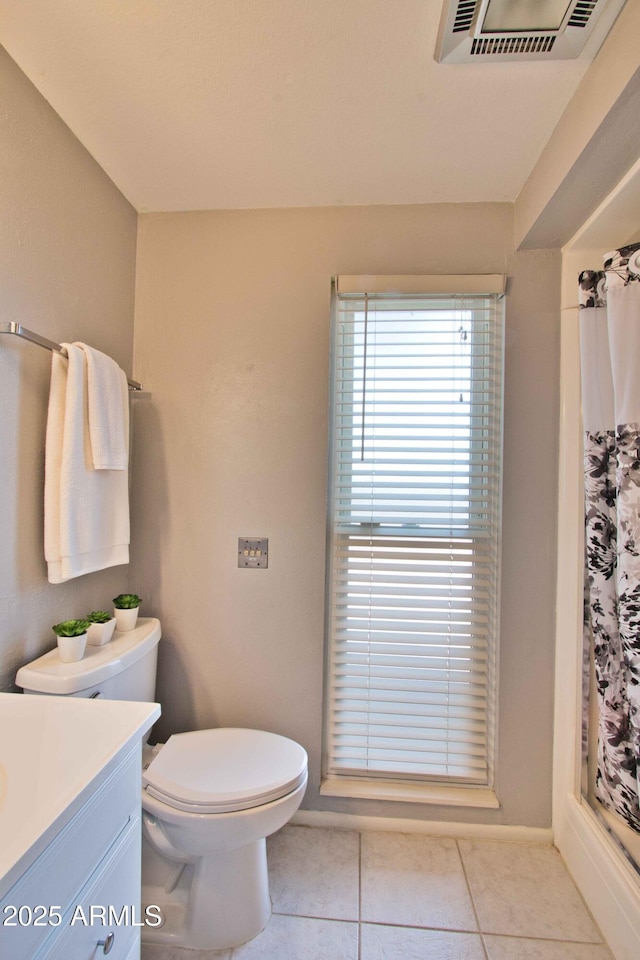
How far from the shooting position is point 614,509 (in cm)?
126

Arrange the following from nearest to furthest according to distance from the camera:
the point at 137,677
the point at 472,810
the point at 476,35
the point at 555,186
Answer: the point at 476,35 < the point at 555,186 < the point at 137,677 < the point at 472,810

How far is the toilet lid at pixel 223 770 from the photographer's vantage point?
1.07 metres

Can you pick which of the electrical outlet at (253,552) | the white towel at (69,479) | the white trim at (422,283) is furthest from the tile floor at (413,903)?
the white trim at (422,283)

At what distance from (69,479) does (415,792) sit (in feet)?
5.19

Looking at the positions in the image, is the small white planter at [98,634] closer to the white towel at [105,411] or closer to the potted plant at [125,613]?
the potted plant at [125,613]

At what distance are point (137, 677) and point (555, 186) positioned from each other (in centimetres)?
196

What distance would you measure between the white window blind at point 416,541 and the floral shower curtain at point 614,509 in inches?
11.8

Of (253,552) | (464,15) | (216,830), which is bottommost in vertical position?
(216,830)

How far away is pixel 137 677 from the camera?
132cm

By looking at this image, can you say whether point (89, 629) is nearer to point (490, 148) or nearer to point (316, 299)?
point (316, 299)

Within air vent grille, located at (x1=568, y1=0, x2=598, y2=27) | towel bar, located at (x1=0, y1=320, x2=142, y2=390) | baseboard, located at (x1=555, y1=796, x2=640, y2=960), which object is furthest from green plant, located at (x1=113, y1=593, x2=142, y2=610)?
air vent grille, located at (x1=568, y1=0, x2=598, y2=27)

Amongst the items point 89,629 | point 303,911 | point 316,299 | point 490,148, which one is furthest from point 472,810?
point 490,148

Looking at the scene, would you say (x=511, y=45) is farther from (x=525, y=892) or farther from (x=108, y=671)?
(x=525, y=892)

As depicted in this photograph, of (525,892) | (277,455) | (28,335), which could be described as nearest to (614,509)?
(277,455)
